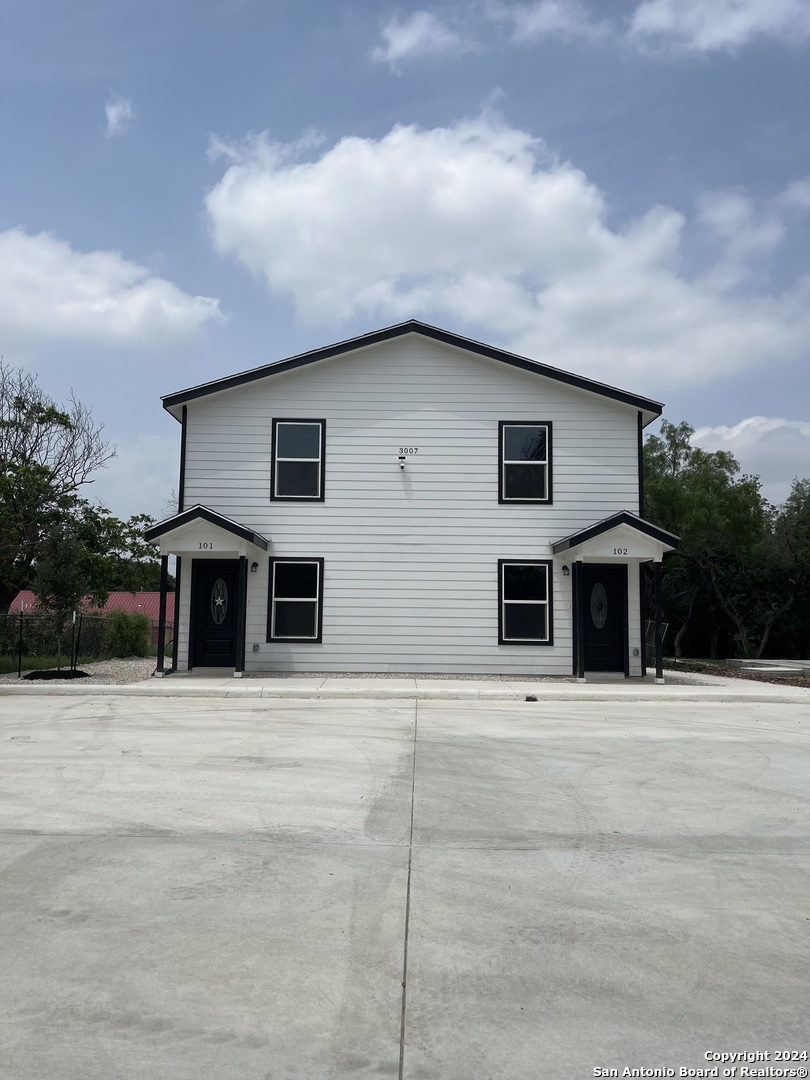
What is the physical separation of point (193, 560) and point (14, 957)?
1488 cm

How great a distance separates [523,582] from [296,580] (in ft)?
15.4

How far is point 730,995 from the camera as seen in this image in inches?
150

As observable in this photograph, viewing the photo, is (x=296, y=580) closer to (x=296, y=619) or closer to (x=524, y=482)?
(x=296, y=619)

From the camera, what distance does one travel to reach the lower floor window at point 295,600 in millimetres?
18703

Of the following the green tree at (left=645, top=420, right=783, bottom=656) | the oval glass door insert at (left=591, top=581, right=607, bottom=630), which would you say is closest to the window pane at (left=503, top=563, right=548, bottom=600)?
the oval glass door insert at (left=591, top=581, right=607, bottom=630)

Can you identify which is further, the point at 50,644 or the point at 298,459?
the point at 50,644

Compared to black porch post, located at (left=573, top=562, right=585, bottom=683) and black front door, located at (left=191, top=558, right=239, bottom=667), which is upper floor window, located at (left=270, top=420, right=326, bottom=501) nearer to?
black front door, located at (left=191, top=558, right=239, bottom=667)

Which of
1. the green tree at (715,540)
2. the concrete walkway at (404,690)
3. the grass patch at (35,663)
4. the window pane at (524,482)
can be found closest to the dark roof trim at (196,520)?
the concrete walkway at (404,690)

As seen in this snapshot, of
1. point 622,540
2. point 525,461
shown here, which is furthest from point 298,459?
point 622,540

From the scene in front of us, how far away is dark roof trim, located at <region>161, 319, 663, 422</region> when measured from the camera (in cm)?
1872

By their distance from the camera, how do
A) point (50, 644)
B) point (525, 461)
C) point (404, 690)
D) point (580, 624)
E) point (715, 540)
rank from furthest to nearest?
1. point (715, 540)
2. point (50, 644)
3. point (525, 461)
4. point (580, 624)
5. point (404, 690)

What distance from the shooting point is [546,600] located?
1872cm

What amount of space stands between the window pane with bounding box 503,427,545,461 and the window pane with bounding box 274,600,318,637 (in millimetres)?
5140

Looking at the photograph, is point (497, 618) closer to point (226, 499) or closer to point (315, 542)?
point (315, 542)
